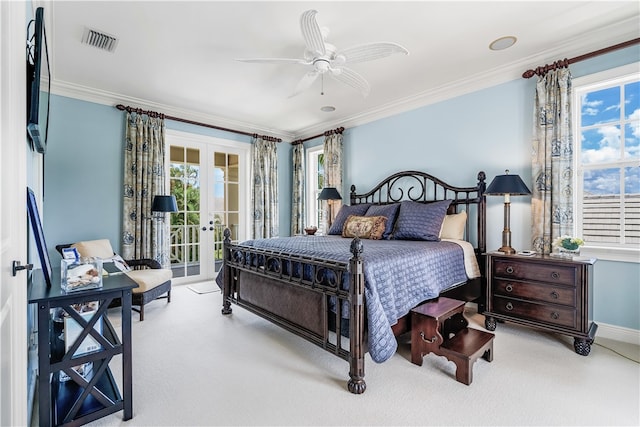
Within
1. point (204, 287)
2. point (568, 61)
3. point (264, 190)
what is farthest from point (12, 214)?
point (264, 190)

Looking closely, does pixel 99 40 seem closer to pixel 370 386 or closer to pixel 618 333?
pixel 370 386

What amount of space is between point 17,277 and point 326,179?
4374 mm

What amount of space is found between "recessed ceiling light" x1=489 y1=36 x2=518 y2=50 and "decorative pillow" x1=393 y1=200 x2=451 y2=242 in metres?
1.59

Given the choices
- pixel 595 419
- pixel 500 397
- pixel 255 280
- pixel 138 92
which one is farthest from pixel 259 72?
pixel 595 419

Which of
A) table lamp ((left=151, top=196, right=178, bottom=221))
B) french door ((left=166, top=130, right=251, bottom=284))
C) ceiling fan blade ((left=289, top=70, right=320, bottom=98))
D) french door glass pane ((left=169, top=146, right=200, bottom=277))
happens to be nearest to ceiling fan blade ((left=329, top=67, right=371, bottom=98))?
ceiling fan blade ((left=289, top=70, right=320, bottom=98))

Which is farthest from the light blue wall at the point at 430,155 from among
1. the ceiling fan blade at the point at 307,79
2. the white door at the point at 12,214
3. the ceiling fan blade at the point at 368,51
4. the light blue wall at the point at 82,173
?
the white door at the point at 12,214

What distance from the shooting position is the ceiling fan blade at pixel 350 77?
9.11 feet

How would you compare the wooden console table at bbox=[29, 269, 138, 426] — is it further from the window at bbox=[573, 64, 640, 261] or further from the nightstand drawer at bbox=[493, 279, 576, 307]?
the window at bbox=[573, 64, 640, 261]

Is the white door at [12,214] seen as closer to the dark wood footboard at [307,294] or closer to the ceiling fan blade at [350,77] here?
the dark wood footboard at [307,294]

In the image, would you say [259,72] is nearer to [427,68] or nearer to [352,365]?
[427,68]

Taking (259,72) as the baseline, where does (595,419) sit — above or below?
below

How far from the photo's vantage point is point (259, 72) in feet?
11.3

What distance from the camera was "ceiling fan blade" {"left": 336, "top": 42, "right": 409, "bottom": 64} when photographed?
2.33 meters

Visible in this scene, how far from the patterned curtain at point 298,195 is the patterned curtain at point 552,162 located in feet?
12.1
